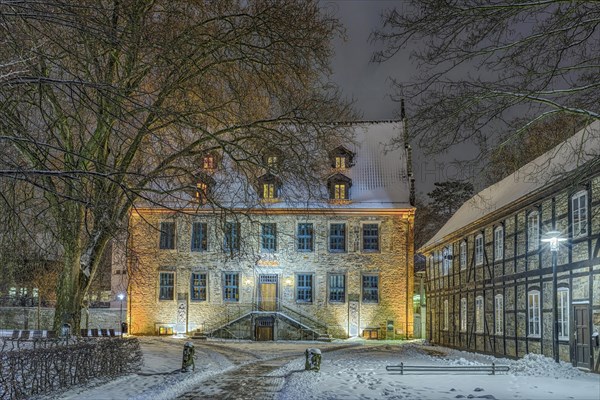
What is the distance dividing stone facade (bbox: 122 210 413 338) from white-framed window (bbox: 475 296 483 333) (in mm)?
13062

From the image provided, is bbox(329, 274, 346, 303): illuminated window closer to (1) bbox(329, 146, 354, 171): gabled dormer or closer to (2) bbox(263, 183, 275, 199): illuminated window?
(2) bbox(263, 183, 275, 199): illuminated window

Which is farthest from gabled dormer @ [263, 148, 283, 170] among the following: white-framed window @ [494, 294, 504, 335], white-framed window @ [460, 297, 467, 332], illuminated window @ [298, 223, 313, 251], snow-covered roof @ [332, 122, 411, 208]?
illuminated window @ [298, 223, 313, 251]

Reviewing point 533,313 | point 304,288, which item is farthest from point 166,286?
point 533,313

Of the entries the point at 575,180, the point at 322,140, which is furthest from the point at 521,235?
the point at 575,180

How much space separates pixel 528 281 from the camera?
22094mm

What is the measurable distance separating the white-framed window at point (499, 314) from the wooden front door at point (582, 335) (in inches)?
236

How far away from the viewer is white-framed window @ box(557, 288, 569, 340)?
762 inches

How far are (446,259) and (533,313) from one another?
11.9m

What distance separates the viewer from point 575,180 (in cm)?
1211

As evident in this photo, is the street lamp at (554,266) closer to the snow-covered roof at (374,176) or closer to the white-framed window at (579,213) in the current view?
the white-framed window at (579,213)

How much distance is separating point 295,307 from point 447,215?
92.2 feet

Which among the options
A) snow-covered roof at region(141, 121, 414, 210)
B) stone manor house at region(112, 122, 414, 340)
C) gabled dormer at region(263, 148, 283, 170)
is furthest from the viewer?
snow-covered roof at region(141, 121, 414, 210)

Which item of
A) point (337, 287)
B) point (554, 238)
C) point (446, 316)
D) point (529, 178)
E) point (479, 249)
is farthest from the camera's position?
point (337, 287)

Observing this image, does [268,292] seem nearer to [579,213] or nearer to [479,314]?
[479,314]
